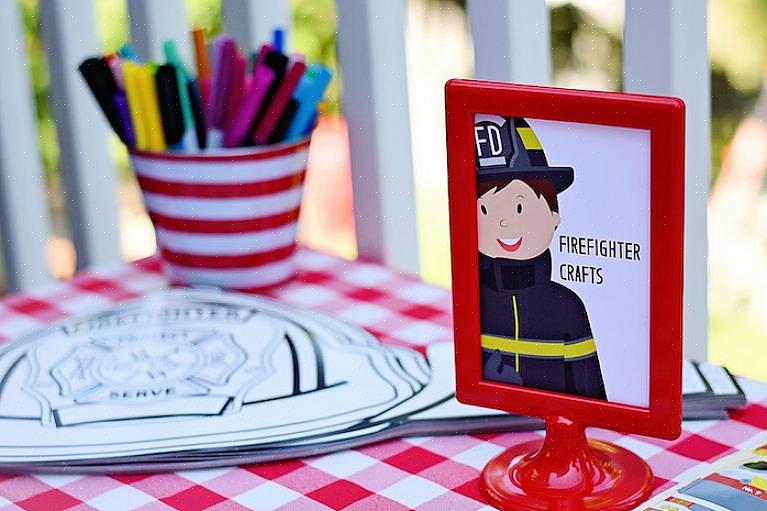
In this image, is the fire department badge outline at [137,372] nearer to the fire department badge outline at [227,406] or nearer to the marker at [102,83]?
the fire department badge outline at [227,406]

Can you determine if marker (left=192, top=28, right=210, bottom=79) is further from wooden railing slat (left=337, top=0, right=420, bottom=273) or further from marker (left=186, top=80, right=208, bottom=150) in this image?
wooden railing slat (left=337, top=0, right=420, bottom=273)

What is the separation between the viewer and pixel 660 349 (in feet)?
2.24

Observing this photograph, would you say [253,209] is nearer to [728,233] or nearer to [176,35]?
[176,35]

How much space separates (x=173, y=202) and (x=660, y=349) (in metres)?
0.57

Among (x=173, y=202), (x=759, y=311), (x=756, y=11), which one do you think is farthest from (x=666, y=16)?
(x=759, y=311)

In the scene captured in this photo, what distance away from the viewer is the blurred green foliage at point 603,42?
2.34 meters

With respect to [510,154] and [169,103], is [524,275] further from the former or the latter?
[169,103]

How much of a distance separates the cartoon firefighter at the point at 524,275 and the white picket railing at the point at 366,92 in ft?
1.18

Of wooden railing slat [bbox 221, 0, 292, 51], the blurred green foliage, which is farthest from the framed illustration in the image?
the blurred green foliage

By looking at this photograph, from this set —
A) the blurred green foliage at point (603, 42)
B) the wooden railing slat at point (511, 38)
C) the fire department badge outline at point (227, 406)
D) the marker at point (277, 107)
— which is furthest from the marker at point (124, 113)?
the blurred green foliage at point (603, 42)

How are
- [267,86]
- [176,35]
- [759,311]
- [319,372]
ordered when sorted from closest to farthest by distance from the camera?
[319,372], [267,86], [176,35], [759,311]

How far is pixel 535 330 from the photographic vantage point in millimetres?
717

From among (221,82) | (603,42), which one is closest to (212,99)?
(221,82)

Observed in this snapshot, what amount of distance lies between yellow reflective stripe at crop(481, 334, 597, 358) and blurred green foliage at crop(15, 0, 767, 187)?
1.46 meters
